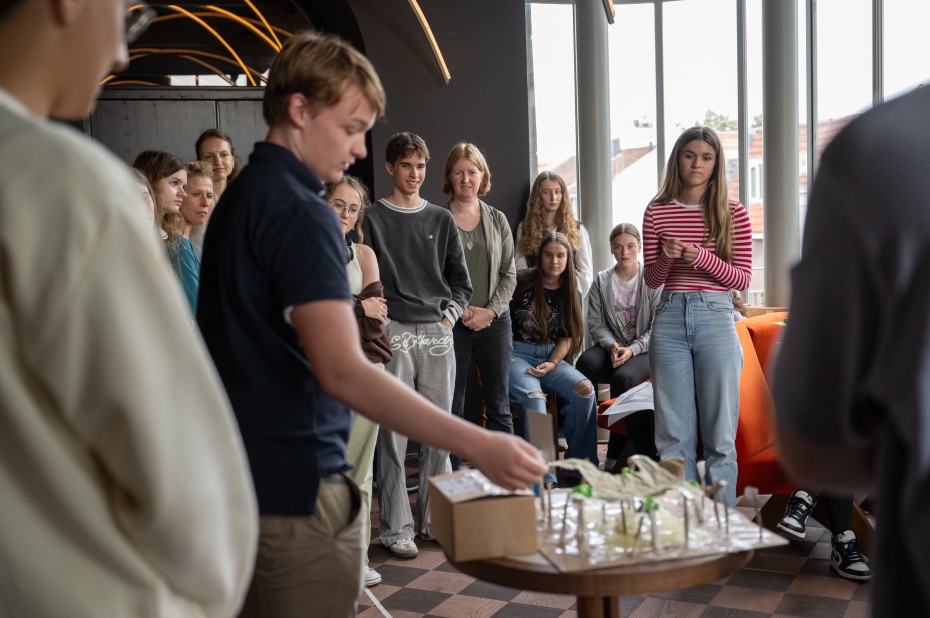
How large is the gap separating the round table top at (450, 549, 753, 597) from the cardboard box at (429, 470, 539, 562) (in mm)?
34

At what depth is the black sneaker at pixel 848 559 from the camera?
3.32 metres

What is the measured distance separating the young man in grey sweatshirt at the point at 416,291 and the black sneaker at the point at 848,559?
1.55 meters

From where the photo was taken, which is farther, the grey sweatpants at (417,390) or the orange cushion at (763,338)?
the orange cushion at (763,338)

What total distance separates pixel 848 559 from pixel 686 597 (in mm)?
635

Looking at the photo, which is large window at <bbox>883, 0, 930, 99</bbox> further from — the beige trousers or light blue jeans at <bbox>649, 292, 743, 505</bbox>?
the beige trousers

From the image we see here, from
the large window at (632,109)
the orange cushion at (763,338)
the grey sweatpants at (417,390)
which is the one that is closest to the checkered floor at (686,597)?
the grey sweatpants at (417,390)

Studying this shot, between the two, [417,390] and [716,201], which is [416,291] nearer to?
[417,390]

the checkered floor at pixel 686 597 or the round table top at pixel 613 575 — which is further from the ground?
the round table top at pixel 613 575

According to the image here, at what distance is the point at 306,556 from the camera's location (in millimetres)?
1479

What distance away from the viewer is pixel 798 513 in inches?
144

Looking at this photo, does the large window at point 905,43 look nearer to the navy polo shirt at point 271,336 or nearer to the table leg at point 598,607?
the table leg at point 598,607

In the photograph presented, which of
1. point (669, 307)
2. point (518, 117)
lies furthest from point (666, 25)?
point (669, 307)

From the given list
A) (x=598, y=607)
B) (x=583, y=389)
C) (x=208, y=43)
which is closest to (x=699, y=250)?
(x=583, y=389)

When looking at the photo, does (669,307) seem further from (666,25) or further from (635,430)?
A: (666,25)
